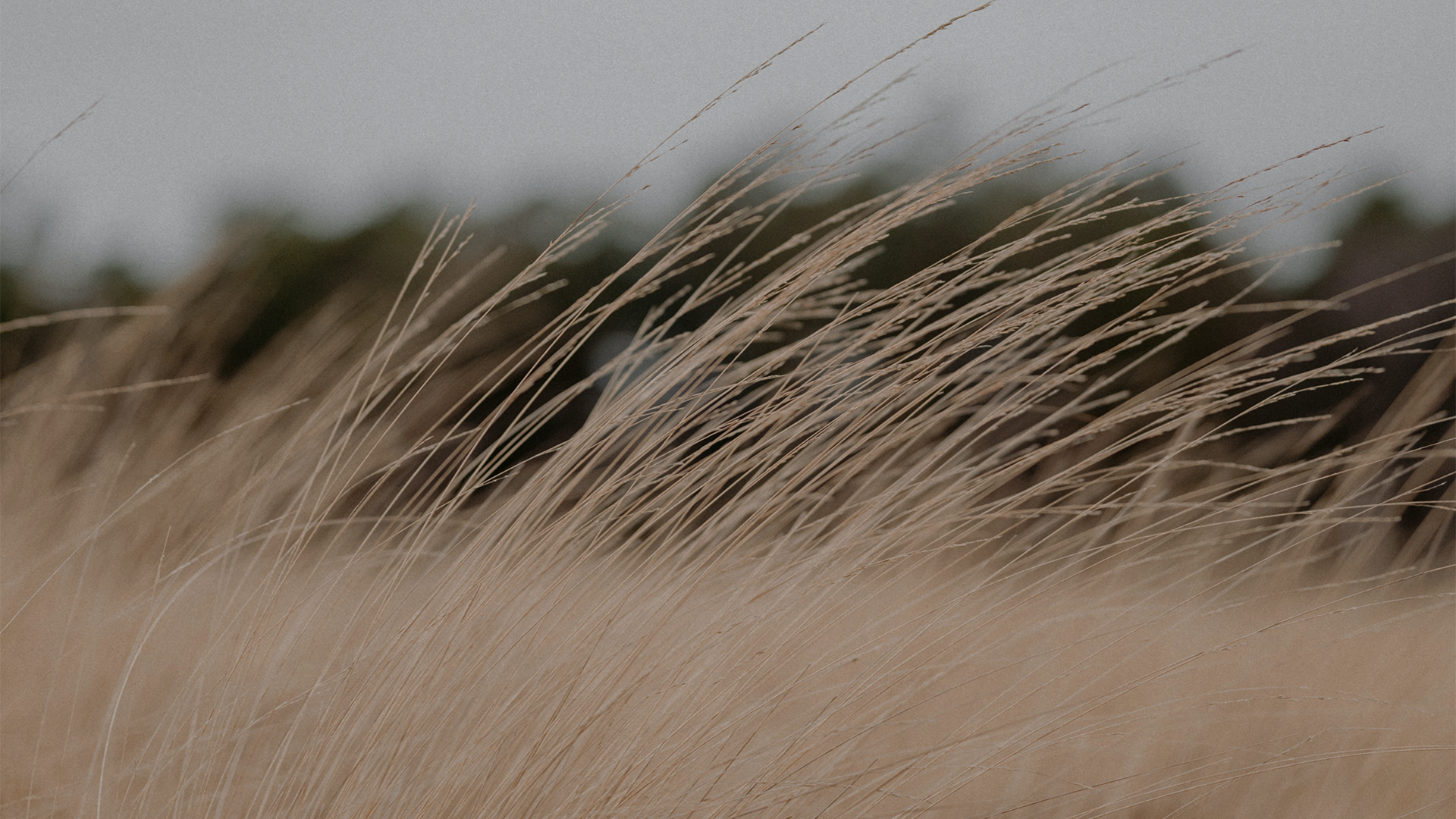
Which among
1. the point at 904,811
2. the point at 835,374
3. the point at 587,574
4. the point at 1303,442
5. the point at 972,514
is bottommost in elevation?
the point at 1303,442

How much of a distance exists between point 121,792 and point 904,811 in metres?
1.34

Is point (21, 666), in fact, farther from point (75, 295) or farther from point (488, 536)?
point (75, 295)

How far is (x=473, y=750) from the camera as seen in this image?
980 mm

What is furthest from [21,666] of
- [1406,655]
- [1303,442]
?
[1406,655]

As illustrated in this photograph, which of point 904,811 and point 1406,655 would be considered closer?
point 904,811

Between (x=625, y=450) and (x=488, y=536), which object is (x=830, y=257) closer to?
(x=625, y=450)

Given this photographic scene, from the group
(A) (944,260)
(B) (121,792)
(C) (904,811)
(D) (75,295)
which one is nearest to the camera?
(C) (904,811)

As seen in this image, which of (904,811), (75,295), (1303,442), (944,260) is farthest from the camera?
(75,295)

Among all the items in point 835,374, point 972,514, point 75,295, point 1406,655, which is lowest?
point 1406,655

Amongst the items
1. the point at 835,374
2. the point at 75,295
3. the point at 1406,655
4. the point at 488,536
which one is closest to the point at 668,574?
the point at 488,536

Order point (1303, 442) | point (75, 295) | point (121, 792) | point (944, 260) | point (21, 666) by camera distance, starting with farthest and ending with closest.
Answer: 1. point (75, 295)
2. point (1303, 442)
3. point (21, 666)
4. point (121, 792)
5. point (944, 260)

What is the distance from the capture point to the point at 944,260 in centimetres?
109

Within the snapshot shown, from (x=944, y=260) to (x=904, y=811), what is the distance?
643 millimetres

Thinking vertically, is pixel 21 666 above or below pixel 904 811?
above
